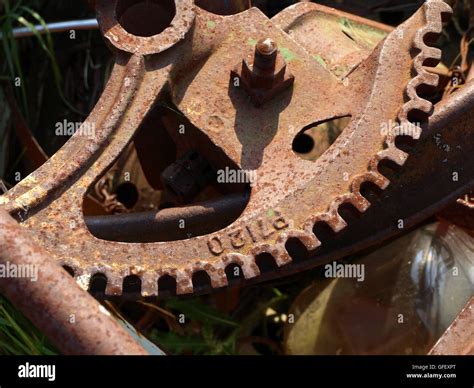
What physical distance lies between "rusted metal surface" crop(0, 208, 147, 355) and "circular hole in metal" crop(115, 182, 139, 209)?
3.09ft

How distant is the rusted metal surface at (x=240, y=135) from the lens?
5.01 ft

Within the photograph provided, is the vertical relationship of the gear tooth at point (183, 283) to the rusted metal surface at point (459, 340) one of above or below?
above

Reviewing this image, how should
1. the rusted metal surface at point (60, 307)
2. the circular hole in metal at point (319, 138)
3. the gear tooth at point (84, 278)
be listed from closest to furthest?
1. the rusted metal surface at point (60, 307)
2. the gear tooth at point (84, 278)
3. the circular hole in metal at point (319, 138)

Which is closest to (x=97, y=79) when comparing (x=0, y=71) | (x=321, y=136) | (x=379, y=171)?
(x=0, y=71)

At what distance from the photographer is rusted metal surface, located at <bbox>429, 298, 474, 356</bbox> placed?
1.50m

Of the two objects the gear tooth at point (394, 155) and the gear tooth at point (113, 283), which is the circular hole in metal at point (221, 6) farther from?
the gear tooth at point (113, 283)

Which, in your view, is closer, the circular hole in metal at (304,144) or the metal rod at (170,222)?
the metal rod at (170,222)

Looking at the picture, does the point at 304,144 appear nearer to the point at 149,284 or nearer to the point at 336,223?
the point at 336,223

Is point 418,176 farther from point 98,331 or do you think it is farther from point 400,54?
point 98,331

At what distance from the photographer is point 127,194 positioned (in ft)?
7.56

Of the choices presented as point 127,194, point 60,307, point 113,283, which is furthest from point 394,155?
point 127,194

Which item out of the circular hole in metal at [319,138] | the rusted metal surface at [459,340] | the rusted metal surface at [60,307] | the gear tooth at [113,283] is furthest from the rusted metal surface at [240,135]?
the circular hole in metal at [319,138]

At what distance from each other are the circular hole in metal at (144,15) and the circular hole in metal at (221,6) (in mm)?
103

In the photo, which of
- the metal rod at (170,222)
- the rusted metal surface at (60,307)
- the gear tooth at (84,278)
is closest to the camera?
the rusted metal surface at (60,307)
